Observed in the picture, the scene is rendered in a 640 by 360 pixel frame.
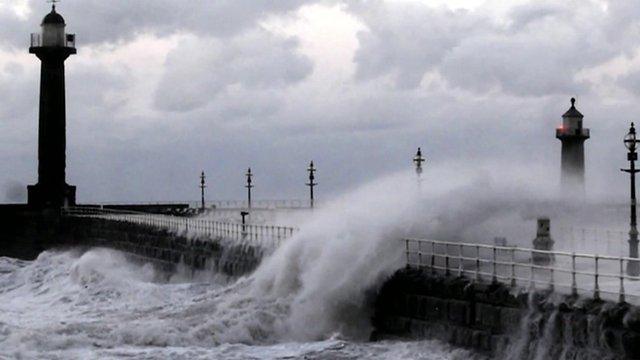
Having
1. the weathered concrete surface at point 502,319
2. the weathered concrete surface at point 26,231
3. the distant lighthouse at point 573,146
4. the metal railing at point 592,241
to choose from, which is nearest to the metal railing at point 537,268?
the weathered concrete surface at point 502,319

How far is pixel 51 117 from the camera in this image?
52.9 metres

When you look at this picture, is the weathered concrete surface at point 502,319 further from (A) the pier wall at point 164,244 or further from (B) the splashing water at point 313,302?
(A) the pier wall at point 164,244

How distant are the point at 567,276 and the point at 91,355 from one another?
26.1 feet

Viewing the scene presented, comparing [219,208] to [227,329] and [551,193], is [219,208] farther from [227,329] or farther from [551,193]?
[227,329]

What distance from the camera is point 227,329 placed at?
70.9 ft

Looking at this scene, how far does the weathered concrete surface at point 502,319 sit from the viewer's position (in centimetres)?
1493

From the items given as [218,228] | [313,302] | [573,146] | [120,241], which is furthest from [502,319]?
[120,241]

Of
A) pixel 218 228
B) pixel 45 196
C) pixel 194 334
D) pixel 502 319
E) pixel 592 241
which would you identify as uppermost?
pixel 45 196

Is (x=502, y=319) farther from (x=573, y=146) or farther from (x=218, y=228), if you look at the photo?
(x=573, y=146)

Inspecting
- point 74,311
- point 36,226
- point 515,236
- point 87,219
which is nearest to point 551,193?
point 515,236

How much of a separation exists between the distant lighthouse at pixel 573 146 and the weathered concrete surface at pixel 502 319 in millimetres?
20878

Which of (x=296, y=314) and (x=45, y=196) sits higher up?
(x=45, y=196)

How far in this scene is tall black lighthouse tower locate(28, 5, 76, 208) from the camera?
52.9 m

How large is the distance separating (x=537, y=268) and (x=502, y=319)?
1812 mm
